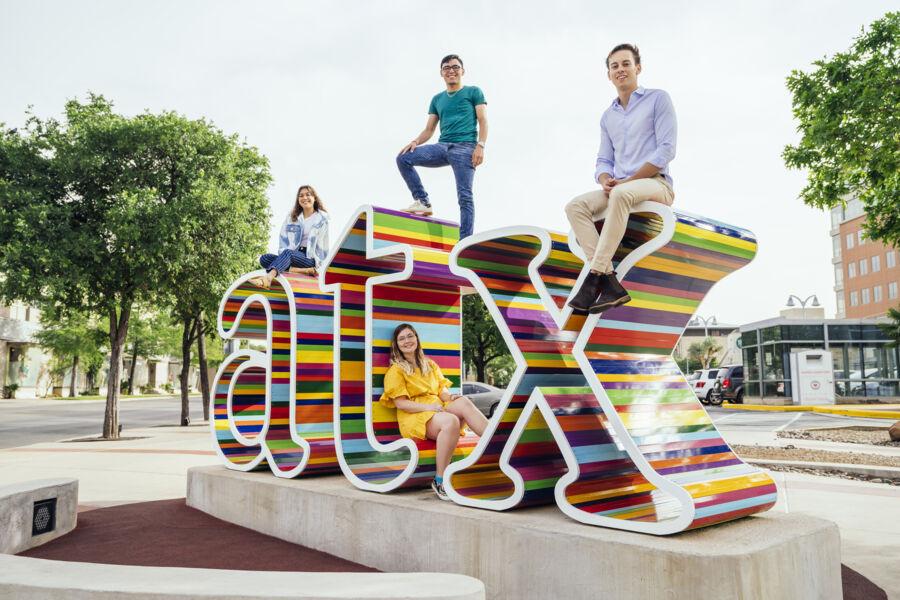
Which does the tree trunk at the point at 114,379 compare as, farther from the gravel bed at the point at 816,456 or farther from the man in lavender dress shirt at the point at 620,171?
the man in lavender dress shirt at the point at 620,171

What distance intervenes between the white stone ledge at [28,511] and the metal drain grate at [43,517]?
30 mm

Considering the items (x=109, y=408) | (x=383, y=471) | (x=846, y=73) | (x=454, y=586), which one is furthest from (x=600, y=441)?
(x=109, y=408)

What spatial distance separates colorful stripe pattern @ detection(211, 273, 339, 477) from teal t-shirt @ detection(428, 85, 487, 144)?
1.95 metres

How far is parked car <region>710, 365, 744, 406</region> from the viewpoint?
111 ft

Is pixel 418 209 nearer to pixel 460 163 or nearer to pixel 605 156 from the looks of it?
pixel 460 163

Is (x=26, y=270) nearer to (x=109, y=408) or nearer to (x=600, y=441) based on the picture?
(x=109, y=408)

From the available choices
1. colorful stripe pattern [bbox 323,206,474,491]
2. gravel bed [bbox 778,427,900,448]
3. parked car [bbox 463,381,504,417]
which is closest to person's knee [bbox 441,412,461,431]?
colorful stripe pattern [bbox 323,206,474,491]

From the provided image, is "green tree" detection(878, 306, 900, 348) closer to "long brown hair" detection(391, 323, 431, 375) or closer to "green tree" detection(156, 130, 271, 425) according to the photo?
"green tree" detection(156, 130, 271, 425)

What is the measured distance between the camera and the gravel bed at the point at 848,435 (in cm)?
1419

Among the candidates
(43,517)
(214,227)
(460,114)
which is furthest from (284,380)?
(214,227)

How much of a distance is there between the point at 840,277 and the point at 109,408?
240 ft

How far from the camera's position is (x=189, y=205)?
1684cm

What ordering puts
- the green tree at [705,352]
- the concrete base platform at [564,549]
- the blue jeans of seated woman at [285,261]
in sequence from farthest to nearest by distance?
the green tree at [705,352] < the blue jeans of seated woman at [285,261] < the concrete base platform at [564,549]

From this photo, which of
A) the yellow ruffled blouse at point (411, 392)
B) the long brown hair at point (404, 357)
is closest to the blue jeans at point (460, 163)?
the long brown hair at point (404, 357)
